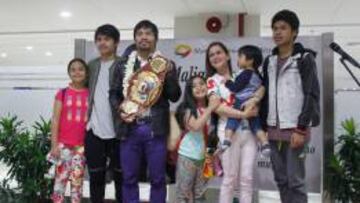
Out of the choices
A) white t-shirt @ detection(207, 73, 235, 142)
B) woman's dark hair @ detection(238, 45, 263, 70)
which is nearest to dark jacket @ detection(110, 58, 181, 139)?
white t-shirt @ detection(207, 73, 235, 142)

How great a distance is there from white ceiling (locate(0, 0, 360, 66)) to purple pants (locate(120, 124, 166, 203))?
2.86 m

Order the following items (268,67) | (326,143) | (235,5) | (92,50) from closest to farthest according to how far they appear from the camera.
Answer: (268,67) → (326,143) → (92,50) → (235,5)

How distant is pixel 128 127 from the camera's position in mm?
2652

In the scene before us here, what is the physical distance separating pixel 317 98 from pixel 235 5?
118 inches

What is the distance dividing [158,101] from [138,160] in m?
0.37

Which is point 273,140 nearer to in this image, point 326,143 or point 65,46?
point 326,143

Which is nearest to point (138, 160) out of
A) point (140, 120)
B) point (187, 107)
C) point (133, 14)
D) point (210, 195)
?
point (140, 120)

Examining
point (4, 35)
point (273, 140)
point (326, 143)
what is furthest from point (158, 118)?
point (4, 35)

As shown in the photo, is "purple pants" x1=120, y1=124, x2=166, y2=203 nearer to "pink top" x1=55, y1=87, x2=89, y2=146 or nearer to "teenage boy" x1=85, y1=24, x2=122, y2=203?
"teenage boy" x1=85, y1=24, x2=122, y2=203

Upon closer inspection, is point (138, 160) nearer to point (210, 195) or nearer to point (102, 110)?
point (102, 110)

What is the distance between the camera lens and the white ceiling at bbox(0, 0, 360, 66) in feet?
17.2

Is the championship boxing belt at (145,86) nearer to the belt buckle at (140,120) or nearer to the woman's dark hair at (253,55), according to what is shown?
the belt buckle at (140,120)

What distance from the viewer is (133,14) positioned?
19.3ft

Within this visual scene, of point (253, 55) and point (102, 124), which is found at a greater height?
point (253, 55)
